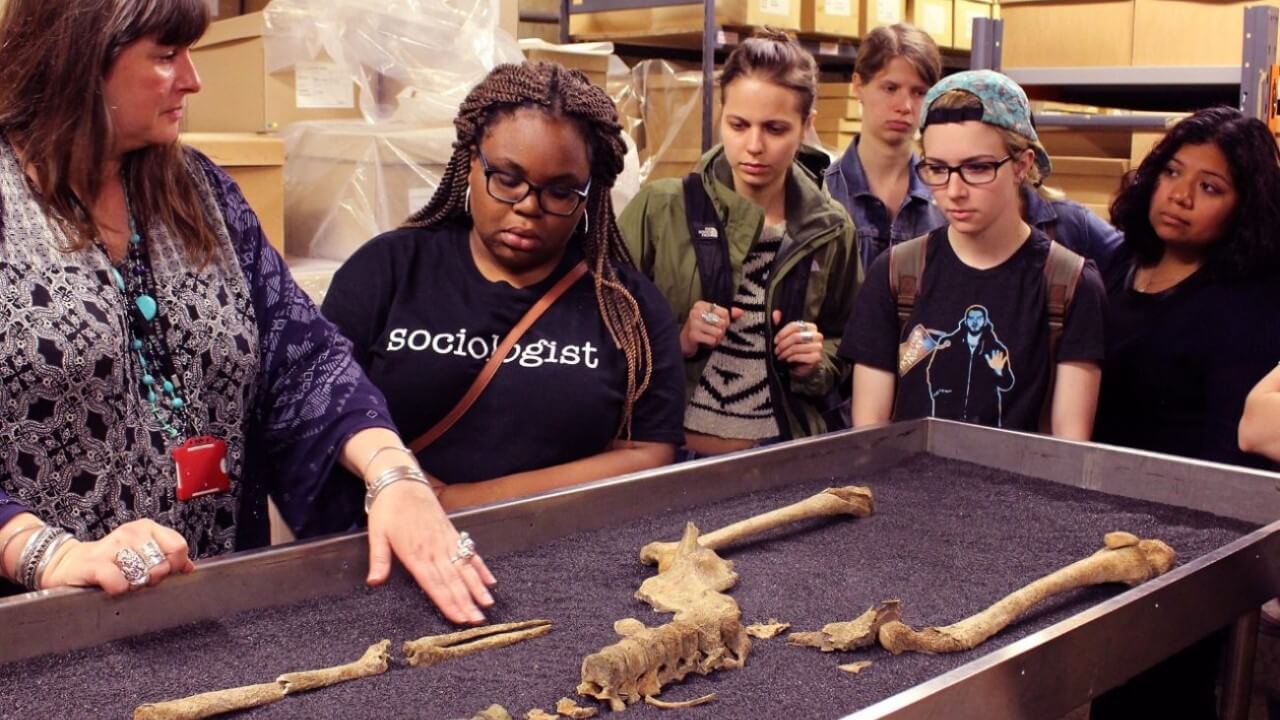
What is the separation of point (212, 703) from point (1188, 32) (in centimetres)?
350

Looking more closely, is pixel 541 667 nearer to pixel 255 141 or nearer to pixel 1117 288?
pixel 1117 288

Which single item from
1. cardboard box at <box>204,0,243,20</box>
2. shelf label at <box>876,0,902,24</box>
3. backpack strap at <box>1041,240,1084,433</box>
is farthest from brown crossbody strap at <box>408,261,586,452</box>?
shelf label at <box>876,0,902,24</box>

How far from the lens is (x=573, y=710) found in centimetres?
115

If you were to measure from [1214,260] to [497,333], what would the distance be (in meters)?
1.37

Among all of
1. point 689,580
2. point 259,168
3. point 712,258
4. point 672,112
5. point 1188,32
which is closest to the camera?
point 689,580

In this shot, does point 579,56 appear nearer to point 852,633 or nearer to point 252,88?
point 252,88

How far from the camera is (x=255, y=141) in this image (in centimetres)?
290

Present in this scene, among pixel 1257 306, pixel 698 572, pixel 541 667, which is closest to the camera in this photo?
pixel 541 667

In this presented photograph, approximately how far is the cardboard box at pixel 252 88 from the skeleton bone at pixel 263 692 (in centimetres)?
219

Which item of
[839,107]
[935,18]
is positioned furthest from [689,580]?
[935,18]

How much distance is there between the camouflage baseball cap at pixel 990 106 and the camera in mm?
2283

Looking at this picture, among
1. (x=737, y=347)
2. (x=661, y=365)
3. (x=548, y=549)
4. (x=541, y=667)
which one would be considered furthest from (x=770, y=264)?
(x=541, y=667)

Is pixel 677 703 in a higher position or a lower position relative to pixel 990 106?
lower

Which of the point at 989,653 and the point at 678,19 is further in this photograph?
the point at 678,19
